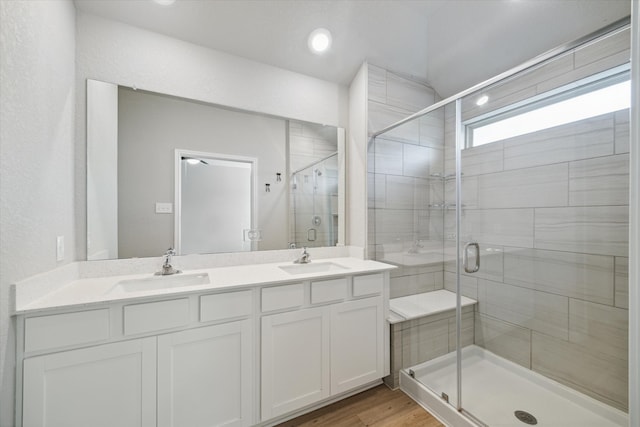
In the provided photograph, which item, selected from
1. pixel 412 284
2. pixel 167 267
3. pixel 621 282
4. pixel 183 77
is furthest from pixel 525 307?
pixel 183 77

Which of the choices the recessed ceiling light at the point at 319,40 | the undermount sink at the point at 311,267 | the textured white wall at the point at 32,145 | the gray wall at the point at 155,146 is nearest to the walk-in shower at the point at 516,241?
the undermount sink at the point at 311,267

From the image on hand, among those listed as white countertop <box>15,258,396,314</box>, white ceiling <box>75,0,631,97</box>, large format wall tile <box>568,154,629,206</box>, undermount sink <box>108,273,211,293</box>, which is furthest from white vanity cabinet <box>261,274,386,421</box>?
white ceiling <box>75,0,631,97</box>

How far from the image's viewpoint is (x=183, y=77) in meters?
1.80

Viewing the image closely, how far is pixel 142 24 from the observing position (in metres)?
1.67

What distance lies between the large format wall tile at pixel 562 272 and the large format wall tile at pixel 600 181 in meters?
0.35

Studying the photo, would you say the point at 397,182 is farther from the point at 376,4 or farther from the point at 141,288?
the point at 141,288

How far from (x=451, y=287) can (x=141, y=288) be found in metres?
2.19

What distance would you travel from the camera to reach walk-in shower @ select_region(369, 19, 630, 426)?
1.53m

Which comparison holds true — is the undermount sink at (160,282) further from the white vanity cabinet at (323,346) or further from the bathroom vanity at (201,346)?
the white vanity cabinet at (323,346)

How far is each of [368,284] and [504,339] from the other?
1236mm

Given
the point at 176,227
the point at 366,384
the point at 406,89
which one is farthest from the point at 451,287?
the point at 176,227

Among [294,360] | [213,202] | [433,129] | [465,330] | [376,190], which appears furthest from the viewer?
[376,190]

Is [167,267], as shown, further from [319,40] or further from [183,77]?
[319,40]

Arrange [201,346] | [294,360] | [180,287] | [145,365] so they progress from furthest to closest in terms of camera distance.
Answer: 1. [294,360]
2. [180,287]
3. [201,346]
4. [145,365]
